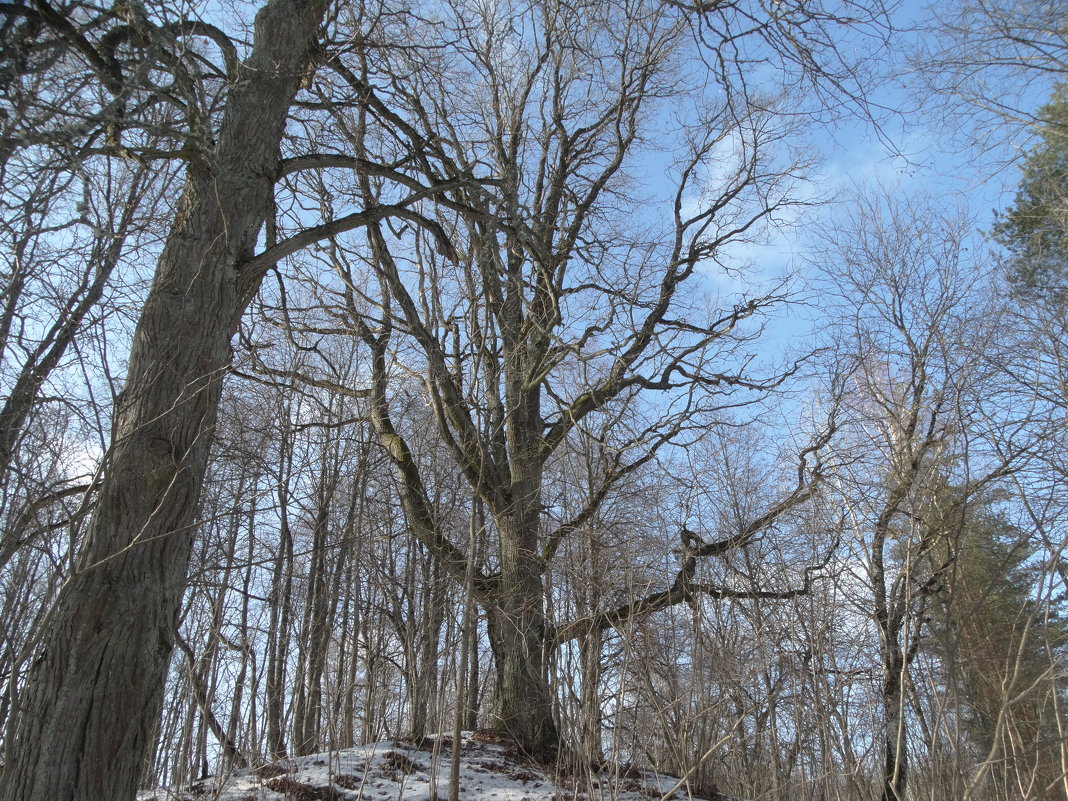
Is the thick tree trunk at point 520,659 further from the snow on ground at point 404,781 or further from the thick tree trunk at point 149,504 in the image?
the thick tree trunk at point 149,504

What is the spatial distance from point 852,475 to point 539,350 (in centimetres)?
414

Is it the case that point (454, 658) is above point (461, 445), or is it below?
below

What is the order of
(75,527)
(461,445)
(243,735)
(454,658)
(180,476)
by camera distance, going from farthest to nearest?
(461,445) < (243,735) < (454,658) < (180,476) < (75,527)

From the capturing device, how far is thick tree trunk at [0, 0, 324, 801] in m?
2.66

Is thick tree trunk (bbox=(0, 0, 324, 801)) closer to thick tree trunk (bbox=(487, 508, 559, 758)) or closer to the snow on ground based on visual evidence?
the snow on ground

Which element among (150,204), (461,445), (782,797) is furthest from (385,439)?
(782,797)

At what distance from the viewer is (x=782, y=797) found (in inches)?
262

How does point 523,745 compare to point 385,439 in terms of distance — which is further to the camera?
point 385,439

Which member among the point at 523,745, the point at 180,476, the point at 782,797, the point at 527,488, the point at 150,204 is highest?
the point at 150,204

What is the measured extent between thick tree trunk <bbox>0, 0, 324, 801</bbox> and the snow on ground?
8.25 ft

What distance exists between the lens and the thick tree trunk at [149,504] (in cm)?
266

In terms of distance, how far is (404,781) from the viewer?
16.8 ft

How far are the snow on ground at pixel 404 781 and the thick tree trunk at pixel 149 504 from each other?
2.51 metres

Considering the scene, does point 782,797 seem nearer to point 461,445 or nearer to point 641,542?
point 641,542
